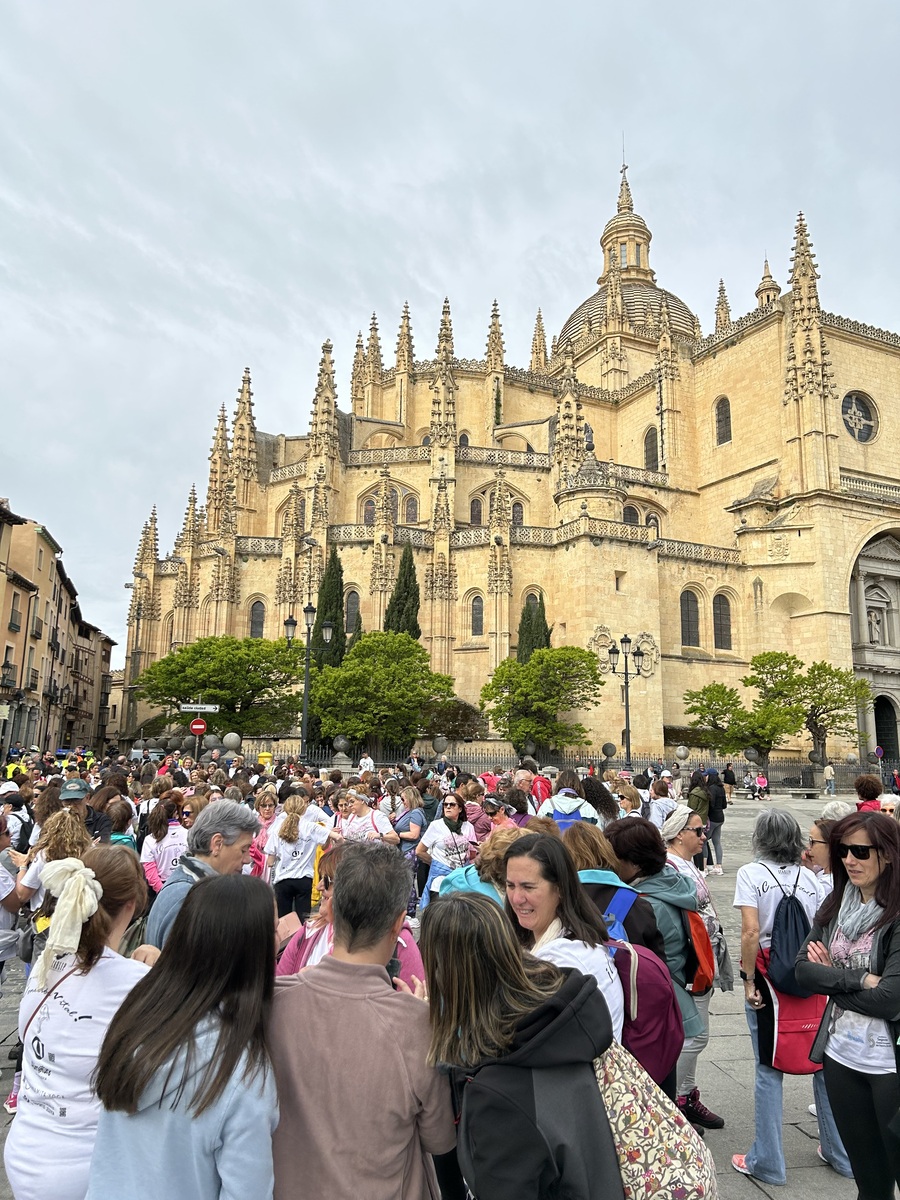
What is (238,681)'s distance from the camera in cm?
3247

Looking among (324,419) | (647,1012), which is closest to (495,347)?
(324,419)

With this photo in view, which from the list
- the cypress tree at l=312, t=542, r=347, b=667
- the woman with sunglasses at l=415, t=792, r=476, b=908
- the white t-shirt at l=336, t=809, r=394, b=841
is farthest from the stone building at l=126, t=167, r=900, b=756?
the woman with sunglasses at l=415, t=792, r=476, b=908

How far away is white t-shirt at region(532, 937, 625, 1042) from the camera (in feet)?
8.88

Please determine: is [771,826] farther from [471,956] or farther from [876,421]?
[876,421]

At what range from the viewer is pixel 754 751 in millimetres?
32344

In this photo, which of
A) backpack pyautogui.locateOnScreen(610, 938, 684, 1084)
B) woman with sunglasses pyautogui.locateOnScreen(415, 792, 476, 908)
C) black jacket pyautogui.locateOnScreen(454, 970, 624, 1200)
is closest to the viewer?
black jacket pyautogui.locateOnScreen(454, 970, 624, 1200)

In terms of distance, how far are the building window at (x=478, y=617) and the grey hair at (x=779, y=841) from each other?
32986 mm

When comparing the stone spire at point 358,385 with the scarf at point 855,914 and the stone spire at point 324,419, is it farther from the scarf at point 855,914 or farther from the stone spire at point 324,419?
the scarf at point 855,914

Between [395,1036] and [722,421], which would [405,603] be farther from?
[395,1036]

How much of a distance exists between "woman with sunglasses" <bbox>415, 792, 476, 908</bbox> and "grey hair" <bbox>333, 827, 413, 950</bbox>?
441 cm

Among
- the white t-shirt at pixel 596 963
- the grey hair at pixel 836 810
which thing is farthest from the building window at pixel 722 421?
the white t-shirt at pixel 596 963

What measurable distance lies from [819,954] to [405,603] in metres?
32.5

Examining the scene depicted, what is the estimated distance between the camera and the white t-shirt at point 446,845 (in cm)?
670

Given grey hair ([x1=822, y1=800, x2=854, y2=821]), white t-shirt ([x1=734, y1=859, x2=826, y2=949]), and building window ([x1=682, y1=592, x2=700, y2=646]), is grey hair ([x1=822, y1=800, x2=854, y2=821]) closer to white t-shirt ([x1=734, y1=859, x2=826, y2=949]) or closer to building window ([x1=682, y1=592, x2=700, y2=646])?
white t-shirt ([x1=734, y1=859, x2=826, y2=949])
